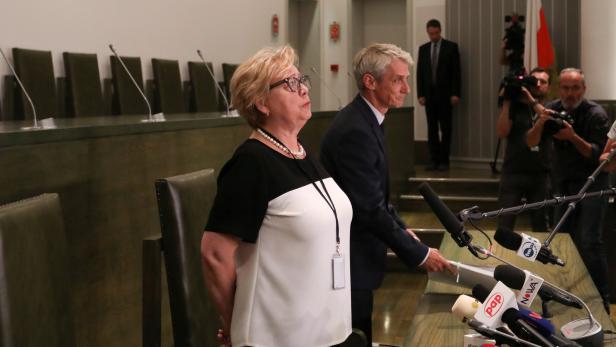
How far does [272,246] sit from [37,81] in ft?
12.9

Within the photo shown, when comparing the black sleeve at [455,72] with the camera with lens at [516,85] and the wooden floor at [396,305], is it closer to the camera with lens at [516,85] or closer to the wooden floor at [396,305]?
the wooden floor at [396,305]

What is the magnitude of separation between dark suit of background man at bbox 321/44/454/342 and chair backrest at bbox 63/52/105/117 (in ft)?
11.4

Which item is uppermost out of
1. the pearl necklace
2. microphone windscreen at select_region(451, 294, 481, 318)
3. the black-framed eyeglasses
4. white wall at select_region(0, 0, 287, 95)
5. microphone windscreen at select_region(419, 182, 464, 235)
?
white wall at select_region(0, 0, 287, 95)

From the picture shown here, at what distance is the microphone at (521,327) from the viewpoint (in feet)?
4.37

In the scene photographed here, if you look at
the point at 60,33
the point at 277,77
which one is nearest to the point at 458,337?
the point at 277,77

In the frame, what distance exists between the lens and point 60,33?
18.5ft

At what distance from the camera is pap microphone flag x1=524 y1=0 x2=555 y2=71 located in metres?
7.93

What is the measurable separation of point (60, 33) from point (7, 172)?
12.2 ft

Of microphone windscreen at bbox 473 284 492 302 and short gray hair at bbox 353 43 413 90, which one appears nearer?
microphone windscreen at bbox 473 284 492 302

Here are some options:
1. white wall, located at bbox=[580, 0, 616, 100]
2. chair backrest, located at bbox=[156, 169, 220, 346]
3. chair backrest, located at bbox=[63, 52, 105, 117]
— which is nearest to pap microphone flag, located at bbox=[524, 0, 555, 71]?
white wall, located at bbox=[580, 0, 616, 100]

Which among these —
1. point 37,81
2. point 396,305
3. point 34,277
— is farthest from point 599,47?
point 34,277

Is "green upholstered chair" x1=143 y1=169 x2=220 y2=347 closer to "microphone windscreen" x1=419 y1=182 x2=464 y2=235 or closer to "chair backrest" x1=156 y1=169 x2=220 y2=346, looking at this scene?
"chair backrest" x1=156 y1=169 x2=220 y2=346

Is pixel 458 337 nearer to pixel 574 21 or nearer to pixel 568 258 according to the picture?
pixel 568 258

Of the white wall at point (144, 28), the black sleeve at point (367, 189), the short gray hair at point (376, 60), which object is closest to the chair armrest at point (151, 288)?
the black sleeve at point (367, 189)
